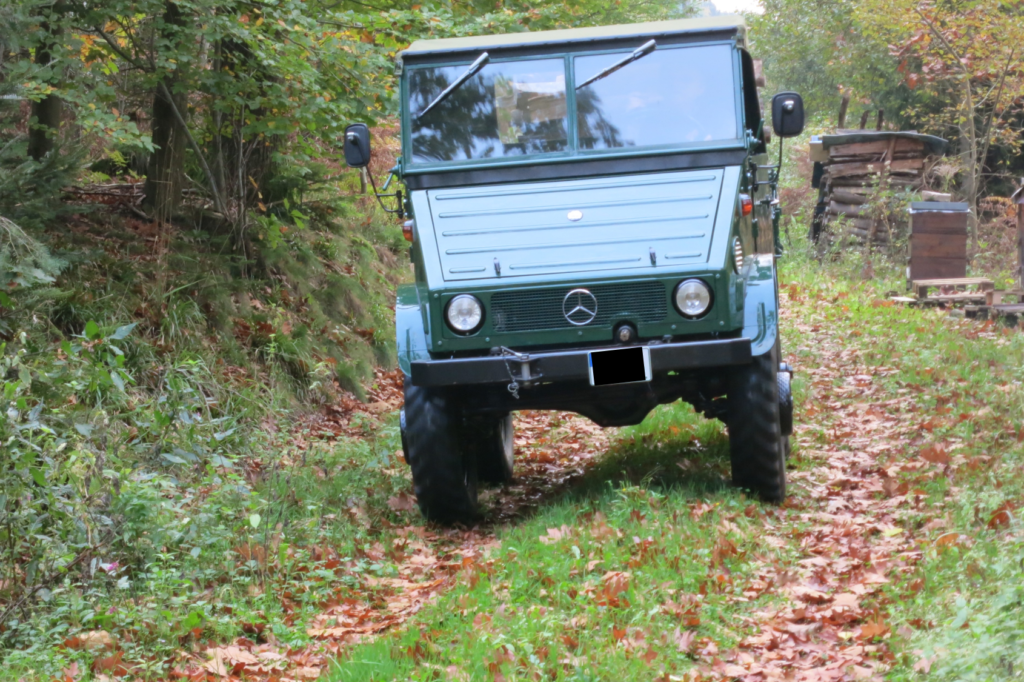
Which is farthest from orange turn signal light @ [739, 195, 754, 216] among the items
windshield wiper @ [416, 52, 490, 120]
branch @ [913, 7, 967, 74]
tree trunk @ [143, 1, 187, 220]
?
branch @ [913, 7, 967, 74]

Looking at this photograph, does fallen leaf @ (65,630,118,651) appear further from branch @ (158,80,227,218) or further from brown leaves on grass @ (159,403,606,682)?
branch @ (158,80,227,218)

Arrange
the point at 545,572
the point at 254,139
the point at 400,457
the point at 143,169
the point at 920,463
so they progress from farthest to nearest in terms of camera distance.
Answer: the point at 143,169 → the point at 254,139 → the point at 400,457 → the point at 920,463 → the point at 545,572

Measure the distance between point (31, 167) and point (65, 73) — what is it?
1.18m

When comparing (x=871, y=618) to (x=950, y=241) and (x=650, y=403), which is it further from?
(x=950, y=241)

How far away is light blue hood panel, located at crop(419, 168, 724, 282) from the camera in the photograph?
5684 millimetres

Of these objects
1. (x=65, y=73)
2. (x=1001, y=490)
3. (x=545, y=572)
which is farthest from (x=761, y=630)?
(x=65, y=73)

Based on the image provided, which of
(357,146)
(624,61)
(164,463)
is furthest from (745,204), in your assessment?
(164,463)

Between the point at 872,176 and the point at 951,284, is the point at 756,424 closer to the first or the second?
the point at 951,284

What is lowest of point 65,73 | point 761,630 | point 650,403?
point 761,630

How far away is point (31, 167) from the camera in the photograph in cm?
655

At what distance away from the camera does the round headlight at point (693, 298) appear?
5566 millimetres

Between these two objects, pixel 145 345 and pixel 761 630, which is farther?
pixel 145 345

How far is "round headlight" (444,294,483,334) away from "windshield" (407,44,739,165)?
1140mm

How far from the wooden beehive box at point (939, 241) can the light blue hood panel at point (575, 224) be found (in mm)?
9723
